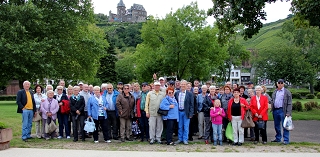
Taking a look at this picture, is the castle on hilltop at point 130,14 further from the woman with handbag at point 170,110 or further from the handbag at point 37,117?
the woman with handbag at point 170,110

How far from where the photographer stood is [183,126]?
9.68m

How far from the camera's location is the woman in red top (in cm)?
923

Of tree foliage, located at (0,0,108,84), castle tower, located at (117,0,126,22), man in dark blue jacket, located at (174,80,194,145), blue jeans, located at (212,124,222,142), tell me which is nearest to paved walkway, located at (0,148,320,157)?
blue jeans, located at (212,124,222,142)

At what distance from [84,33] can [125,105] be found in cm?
2090

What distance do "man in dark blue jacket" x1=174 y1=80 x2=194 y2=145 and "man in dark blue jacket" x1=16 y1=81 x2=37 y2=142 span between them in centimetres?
507

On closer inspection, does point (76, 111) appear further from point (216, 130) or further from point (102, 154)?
point (216, 130)

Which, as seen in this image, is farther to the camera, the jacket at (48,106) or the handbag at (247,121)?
the jacket at (48,106)

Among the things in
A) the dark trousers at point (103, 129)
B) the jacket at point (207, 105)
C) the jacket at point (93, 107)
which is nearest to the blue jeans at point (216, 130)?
the jacket at point (207, 105)

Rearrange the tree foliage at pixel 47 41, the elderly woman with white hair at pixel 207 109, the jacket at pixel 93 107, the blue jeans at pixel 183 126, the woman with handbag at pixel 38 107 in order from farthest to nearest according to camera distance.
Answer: the tree foliage at pixel 47 41, the woman with handbag at pixel 38 107, the jacket at pixel 93 107, the elderly woman with white hair at pixel 207 109, the blue jeans at pixel 183 126

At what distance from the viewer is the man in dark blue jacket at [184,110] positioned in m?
9.55

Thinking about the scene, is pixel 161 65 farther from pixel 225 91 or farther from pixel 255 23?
pixel 225 91

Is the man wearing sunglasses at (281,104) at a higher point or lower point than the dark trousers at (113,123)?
higher

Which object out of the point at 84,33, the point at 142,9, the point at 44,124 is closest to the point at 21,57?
the point at 84,33

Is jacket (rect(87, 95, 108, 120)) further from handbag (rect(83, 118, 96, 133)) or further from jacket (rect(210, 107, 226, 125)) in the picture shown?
jacket (rect(210, 107, 226, 125))
